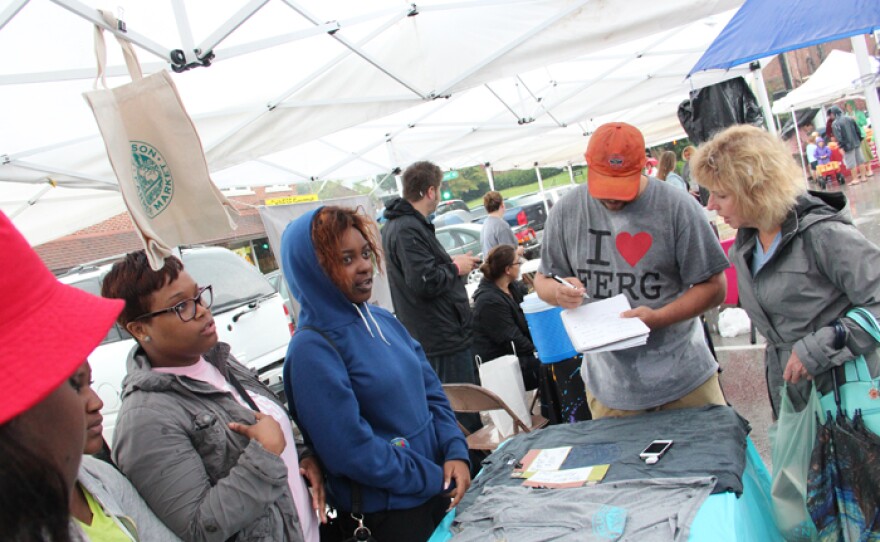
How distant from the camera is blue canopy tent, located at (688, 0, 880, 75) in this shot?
2.62 metres

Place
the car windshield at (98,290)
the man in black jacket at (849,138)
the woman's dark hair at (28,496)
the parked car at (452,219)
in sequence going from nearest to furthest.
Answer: the woman's dark hair at (28,496), the car windshield at (98,290), the man in black jacket at (849,138), the parked car at (452,219)

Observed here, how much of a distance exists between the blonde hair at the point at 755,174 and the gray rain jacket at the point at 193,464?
1936mm

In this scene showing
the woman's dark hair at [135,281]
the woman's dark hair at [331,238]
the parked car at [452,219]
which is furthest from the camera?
the parked car at [452,219]

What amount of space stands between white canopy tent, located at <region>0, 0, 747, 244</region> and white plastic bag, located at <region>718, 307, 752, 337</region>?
92.7 inches

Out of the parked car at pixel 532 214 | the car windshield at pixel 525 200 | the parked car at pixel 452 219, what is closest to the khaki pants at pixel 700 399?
the parked car at pixel 532 214

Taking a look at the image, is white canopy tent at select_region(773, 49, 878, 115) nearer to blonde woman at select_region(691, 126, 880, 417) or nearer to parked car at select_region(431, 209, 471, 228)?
parked car at select_region(431, 209, 471, 228)

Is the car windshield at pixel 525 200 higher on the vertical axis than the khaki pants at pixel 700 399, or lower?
higher

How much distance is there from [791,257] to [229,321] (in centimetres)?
490

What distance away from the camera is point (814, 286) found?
2.23 metres

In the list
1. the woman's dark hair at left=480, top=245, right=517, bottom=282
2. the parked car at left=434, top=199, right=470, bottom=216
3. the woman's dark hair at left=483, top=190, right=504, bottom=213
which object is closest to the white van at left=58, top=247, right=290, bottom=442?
the woman's dark hair at left=480, top=245, right=517, bottom=282

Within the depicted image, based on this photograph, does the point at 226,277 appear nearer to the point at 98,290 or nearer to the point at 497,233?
the point at 98,290

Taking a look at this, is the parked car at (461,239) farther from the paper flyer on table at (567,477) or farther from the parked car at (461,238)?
the paper flyer on table at (567,477)

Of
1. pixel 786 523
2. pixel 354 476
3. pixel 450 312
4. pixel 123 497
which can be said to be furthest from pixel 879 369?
pixel 450 312

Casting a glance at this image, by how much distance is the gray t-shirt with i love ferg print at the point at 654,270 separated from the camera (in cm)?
232
